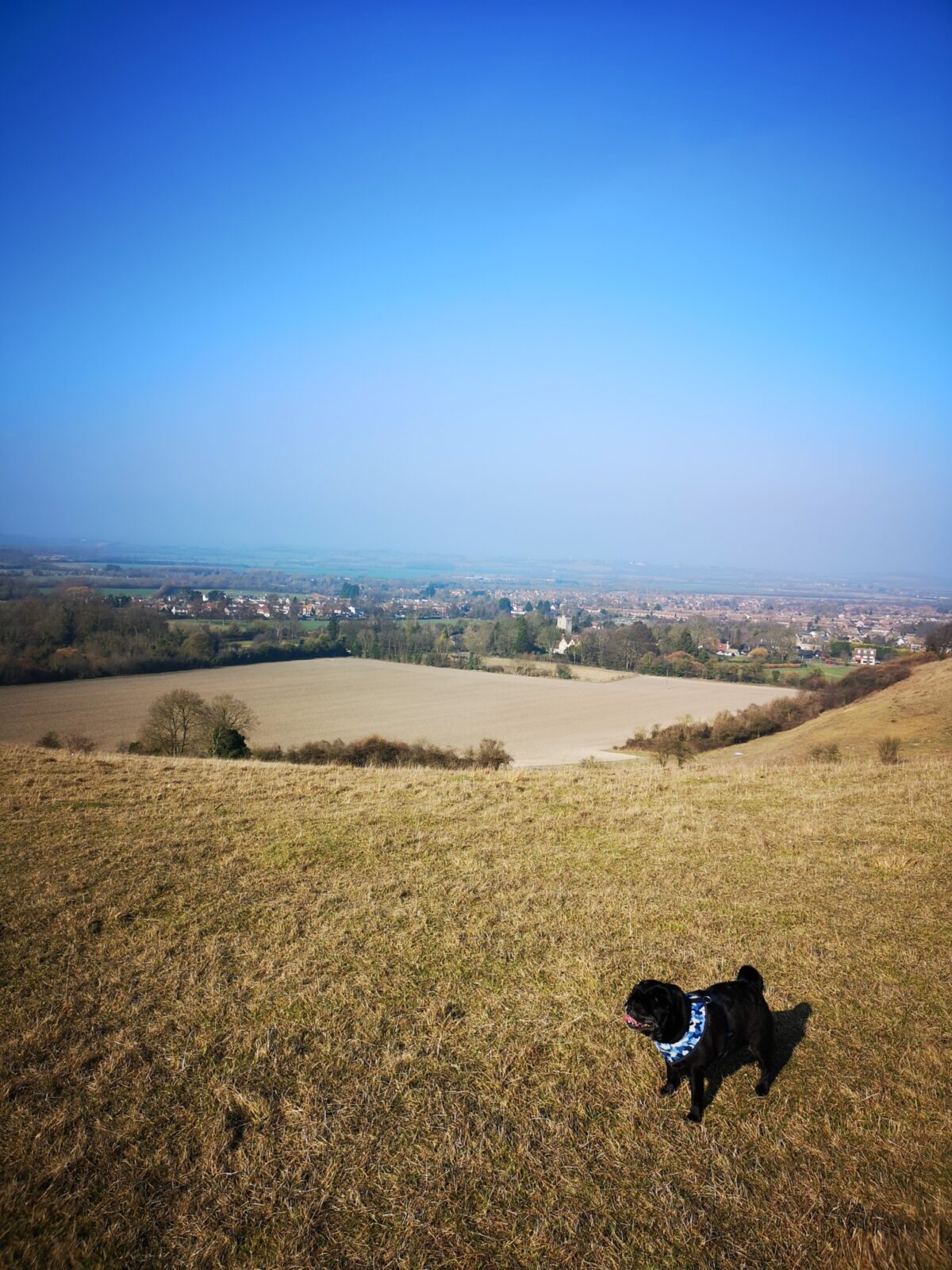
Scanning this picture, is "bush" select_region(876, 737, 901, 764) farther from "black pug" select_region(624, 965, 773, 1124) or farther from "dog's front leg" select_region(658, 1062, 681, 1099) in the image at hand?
"dog's front leg" select_region(658, 1062, 681, 1099)

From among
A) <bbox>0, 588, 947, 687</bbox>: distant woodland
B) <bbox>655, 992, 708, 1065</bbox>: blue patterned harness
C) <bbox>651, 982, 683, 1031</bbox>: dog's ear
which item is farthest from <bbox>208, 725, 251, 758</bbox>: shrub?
<bbox>651, 982, 683, 1031</bbox>: dog's ear

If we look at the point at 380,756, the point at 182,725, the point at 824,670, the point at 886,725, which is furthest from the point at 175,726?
the point at 824,670

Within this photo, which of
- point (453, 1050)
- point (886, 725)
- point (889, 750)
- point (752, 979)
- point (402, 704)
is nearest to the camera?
point (752, 979)

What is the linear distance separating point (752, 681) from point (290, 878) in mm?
60729

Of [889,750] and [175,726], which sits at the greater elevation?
[889,750]

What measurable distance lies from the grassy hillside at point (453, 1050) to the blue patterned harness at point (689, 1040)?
1.40 feet

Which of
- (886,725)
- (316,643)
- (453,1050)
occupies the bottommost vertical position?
(316,643)

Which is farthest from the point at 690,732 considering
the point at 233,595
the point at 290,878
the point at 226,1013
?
the point at 233,595

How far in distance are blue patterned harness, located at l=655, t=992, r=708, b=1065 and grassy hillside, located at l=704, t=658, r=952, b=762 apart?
64.4ft

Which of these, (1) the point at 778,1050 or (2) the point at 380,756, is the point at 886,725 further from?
(1) the point at 778,1050

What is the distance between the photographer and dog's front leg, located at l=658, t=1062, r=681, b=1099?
4.05 m

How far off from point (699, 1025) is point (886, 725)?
26.8 metres

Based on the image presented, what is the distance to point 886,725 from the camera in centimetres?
2589

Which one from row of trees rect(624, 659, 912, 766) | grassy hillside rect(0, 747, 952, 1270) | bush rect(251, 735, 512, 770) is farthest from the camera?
row of trees rect(624, 659, 912, 766)
